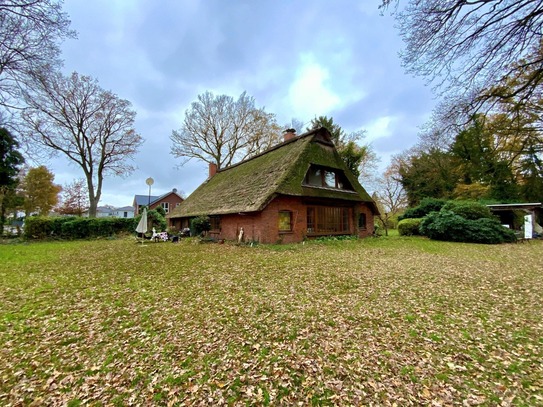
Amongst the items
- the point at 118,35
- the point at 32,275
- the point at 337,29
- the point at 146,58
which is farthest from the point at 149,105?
the point at 337,29

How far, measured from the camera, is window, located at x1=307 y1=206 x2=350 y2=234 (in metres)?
15.4

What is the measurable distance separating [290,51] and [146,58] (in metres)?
6.59

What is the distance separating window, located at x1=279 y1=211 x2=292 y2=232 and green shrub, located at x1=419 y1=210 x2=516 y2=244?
33.4 ft

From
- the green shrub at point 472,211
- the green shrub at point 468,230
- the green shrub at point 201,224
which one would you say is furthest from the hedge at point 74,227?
the green shrub at point 472,211

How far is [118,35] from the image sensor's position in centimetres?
827

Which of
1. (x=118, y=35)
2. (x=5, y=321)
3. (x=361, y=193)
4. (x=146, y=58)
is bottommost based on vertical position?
(x=5, y=321)

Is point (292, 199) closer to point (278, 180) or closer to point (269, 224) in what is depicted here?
point (278, 180)

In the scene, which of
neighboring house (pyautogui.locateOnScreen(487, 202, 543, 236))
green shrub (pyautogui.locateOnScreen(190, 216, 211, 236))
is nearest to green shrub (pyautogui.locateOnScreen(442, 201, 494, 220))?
neighboring house (pyautogui.locateOnScreen(487, 202, 543, 236))

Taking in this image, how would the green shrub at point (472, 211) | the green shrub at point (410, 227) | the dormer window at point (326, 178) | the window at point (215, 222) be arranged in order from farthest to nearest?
the green shrub at point (410, 227), the window at point (215, 222), the green shrub at point (472, 211), the dormer window at point (326, 178)

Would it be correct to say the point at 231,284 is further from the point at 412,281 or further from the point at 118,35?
the point at 118,35

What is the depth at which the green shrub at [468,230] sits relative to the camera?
15.1m

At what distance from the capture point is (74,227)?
19594 mm

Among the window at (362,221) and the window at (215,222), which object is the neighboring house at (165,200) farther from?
the window at (362,221)

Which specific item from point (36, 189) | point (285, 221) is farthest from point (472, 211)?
point (36, 189)
